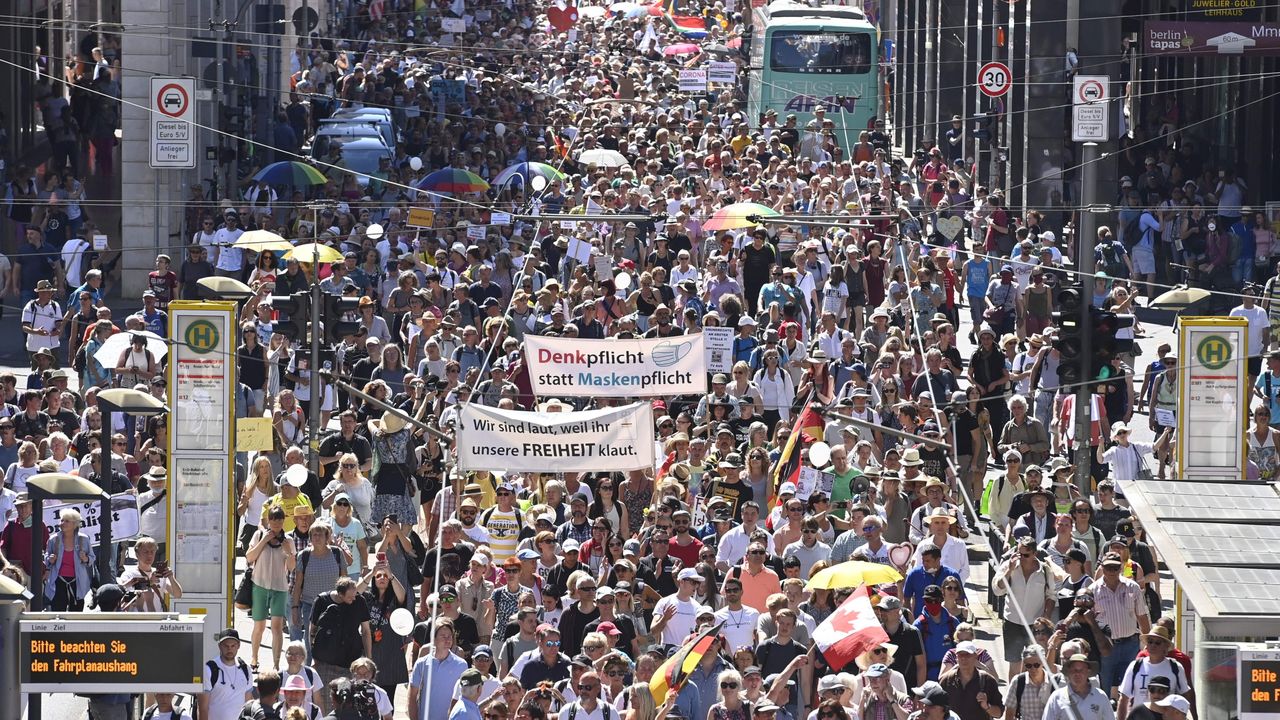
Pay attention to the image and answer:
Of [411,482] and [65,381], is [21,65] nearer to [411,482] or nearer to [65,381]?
[65,381]

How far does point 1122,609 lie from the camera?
1720cm

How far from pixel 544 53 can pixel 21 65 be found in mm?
21343

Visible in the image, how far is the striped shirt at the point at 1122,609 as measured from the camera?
→ 1717cm

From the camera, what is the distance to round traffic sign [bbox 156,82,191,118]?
111ft

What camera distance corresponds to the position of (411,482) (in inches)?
856

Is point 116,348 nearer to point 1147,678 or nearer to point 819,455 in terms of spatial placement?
point 819,455

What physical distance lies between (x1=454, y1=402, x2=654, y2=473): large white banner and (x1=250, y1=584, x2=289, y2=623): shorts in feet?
5.68

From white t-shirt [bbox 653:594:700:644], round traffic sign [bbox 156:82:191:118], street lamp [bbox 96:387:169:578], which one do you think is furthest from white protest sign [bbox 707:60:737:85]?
white t-shirt [bbox 653:594:700:644]

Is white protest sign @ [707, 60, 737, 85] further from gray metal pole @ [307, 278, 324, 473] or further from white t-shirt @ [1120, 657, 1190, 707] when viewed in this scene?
white t-shirt @ [1120, 657, 1190, 707]

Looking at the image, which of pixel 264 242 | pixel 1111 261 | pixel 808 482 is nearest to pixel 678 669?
pixel 808 482

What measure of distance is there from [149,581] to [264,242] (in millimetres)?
12213

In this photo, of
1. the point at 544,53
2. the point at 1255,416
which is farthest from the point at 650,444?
the point at 544,53

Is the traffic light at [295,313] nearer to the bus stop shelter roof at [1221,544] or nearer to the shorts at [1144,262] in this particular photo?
the bus stop shelter roof at [1221,544]

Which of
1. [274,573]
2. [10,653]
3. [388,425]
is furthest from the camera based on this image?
[388,425]
